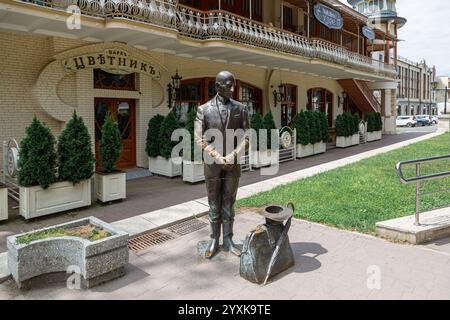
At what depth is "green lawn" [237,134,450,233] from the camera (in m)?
6.48

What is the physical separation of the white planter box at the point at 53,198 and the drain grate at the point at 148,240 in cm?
221

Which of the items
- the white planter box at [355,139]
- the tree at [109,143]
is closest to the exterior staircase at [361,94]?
the white planter box at [355,139]

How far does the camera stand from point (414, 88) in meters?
65.2

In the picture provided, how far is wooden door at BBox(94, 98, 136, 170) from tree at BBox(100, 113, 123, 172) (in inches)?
131

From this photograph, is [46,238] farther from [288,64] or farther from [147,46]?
[288,64]

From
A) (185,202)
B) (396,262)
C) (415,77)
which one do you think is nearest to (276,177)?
(185,202)

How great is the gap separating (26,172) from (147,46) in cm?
591

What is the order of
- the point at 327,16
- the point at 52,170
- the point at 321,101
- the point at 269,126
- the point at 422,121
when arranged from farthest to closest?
the point at 422,121
the point at 321,101
the point at 327,16
the point at 269,126
the point at 52,170

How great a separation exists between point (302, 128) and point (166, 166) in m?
6.15

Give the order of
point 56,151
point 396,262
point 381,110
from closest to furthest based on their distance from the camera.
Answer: point 396,262, point 56,151, point 381,110

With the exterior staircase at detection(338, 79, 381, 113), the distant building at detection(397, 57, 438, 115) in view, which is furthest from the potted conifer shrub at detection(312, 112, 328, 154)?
the distant building at detection(397, 57, 438, 115)

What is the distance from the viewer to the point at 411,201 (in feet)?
24.1

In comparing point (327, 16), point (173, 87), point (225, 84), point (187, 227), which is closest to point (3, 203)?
point (187, 227)

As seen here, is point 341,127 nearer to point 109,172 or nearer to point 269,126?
point 269,126
